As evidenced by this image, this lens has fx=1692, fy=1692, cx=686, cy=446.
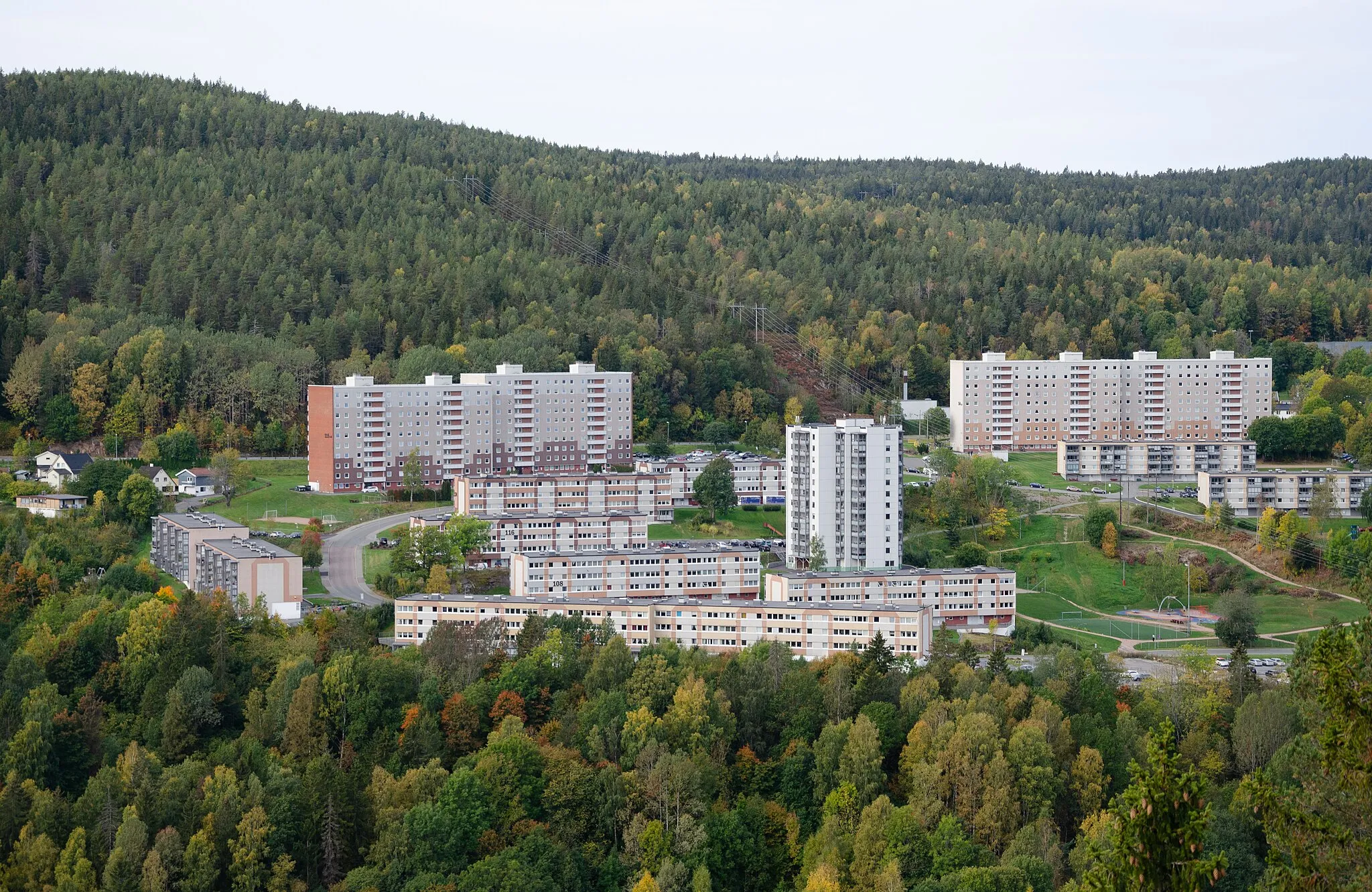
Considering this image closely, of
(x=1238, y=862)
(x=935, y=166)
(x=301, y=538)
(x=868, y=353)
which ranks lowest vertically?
(x=1238, y=862)

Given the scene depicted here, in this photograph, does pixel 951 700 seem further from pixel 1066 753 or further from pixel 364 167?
pixel 364 167

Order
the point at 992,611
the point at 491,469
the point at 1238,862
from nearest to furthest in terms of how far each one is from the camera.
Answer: the point at 1238,862 → the point at 992,611 → the point at 491,469

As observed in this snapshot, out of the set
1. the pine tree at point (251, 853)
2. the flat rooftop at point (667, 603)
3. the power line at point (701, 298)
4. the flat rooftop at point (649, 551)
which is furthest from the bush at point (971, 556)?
the pine tree at point (251, 853)

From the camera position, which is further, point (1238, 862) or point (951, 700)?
point (951, 700)

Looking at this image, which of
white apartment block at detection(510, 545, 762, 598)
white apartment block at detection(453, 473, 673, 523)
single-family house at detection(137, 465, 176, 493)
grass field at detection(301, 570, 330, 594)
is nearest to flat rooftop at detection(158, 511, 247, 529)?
grass field at detection(301, 570, 330, 594)

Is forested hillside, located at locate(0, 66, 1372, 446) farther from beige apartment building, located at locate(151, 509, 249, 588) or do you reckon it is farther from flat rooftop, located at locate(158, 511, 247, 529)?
beige apartment building, located at locate(151, 509, 249, 588)

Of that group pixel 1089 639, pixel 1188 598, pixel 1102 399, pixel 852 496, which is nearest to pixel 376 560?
pixel 852 496

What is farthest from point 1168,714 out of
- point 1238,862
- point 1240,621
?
point 1240,621

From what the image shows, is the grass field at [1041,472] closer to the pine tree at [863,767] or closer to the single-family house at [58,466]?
the pine tree at [863,767]
